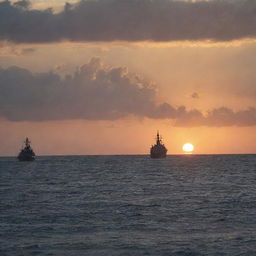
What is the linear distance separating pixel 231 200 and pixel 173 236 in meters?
33.2

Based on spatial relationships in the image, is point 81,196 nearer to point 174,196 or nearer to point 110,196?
point 110,196

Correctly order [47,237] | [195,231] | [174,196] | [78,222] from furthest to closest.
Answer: [174,196]
[78,222]
[195,231]
[47,237]

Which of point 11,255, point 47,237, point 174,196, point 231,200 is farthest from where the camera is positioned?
point 174,196

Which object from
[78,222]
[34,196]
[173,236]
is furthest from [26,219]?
[34,196]

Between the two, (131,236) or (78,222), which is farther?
(78,222)

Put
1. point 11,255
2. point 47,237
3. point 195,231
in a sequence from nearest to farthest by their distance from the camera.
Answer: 1. point 11,255
2. point 47,237
3. point 195,231


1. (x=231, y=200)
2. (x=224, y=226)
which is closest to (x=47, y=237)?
(x=224, y=226)

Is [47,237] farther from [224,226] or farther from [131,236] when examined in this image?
[224,226]

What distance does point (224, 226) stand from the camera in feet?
190

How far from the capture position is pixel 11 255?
4422cm

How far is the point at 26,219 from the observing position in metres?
62.6

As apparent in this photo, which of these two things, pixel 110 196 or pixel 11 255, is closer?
pixel 11 255

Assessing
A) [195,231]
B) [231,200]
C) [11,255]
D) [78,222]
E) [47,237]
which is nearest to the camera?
[11,255]

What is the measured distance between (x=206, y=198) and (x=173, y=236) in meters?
35.9
